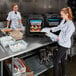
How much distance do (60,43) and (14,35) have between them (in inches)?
23.5

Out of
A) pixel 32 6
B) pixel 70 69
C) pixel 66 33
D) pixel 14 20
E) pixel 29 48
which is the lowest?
pixel 70 69

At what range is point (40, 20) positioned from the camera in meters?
2.08

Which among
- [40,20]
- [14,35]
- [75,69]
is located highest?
[40,20]

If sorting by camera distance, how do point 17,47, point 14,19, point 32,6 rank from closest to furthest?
point 17,47
point 14,19
point 32,6

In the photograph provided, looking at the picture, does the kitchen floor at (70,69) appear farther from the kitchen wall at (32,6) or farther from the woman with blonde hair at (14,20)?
the kitchen wall at (32,6)

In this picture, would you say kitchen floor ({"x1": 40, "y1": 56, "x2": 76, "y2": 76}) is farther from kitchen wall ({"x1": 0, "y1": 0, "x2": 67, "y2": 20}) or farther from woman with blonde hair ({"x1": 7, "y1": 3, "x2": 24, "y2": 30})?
kitchen wall ({"x1": 0, "y1": 0, "x2": 67, "y2": 20})

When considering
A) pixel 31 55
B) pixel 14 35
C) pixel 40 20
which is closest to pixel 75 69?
pixel 31 55

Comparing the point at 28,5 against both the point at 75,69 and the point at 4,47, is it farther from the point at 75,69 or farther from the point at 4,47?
the point at 75,69

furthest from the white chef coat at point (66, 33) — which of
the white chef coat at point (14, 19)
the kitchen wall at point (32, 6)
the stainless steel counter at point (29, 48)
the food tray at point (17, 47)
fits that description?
the kitchen wall at point (32, 6)

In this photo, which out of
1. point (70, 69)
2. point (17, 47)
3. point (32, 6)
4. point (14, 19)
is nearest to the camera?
point (17, 47)

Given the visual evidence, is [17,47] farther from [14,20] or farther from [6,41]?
[14,20]

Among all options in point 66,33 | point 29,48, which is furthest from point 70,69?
point 29,48

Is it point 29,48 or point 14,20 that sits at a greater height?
point 14,20

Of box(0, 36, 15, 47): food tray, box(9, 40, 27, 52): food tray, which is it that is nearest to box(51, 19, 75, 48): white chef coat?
box(9, 40, 27, 52): food tray
